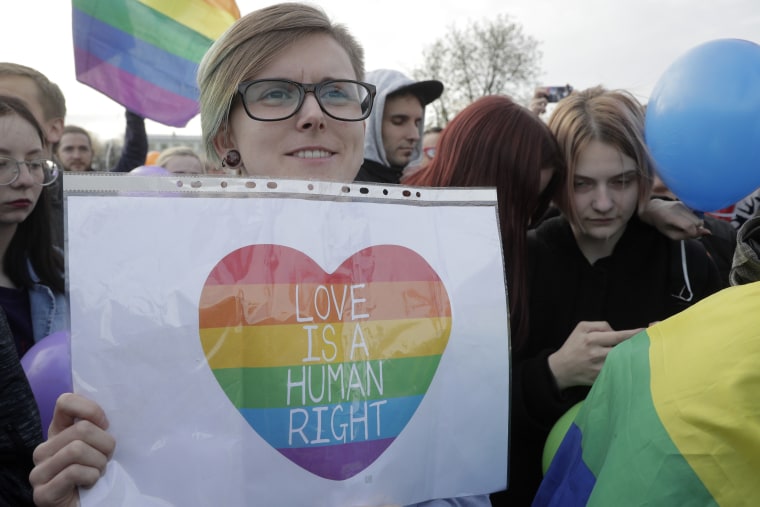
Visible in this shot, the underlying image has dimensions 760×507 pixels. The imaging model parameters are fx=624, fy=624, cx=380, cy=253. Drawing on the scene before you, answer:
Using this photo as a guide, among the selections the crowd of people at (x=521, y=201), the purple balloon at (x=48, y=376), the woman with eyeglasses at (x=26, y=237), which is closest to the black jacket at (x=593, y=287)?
the crowd of people at (x=521, y=201)

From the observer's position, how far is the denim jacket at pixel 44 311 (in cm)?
195

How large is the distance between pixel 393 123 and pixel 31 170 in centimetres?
220

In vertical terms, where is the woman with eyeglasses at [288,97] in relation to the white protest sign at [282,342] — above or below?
above

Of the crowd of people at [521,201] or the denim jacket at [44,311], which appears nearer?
the crowd of people at [521,201]

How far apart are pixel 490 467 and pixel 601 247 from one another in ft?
3.96

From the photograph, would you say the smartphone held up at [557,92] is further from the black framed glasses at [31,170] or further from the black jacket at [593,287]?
the black framed glasses at [31,170]

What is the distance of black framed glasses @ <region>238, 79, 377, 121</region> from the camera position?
4.19 ft

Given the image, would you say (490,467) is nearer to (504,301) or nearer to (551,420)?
(504,301)

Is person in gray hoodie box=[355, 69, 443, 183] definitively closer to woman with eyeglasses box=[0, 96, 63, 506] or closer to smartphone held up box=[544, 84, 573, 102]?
smartphone held up box=[544, 84, 573, 102]

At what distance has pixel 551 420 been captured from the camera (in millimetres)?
1660

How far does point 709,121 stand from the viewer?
1909 mm

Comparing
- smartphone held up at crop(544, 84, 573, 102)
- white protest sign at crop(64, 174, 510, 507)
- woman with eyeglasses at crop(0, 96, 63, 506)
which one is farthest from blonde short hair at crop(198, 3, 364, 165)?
smartphone held up at crop(544, 84, 573, 102)

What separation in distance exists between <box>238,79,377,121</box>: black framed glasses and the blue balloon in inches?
45.7

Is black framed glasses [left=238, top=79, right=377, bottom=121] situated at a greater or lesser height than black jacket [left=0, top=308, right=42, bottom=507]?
greater
